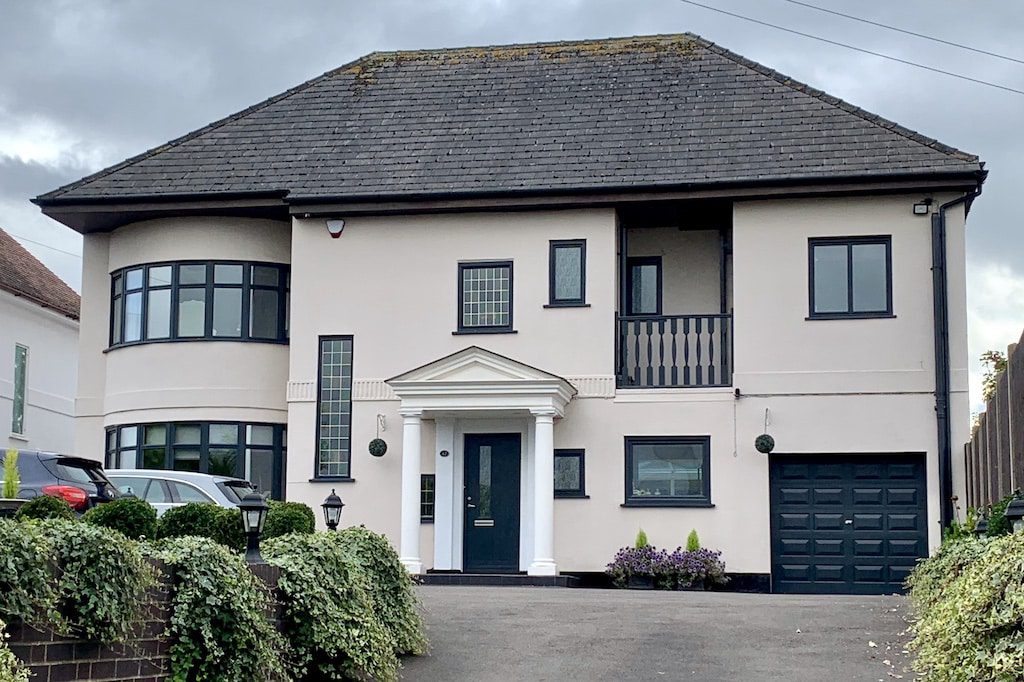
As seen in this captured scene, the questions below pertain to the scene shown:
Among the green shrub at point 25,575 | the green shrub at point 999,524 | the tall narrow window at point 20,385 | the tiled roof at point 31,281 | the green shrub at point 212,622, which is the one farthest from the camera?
the tiled roof at point 31,281

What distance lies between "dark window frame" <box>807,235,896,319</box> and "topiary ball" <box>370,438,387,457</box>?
6.85 metres

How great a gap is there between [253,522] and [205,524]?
20.0ft

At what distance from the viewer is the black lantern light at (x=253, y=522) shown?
11188mm

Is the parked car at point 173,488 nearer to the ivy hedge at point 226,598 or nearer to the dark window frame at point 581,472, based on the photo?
the dark window frame at point 581,472

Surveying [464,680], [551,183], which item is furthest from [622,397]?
[464,680]

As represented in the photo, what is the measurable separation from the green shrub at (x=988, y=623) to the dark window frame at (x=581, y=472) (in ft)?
41.5

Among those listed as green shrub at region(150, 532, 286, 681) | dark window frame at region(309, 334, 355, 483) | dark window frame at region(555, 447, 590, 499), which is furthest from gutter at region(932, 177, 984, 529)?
green shrub at region(150, 532, 286, 681)

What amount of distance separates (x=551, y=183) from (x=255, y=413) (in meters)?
6.15

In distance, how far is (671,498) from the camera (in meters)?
23.3

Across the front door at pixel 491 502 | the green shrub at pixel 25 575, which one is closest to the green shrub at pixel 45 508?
the green shrub at pixel 25 575

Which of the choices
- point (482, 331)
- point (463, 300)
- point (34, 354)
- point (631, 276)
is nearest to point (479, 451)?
point (482, 331)

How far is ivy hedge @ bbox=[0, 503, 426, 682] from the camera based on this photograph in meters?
8.69

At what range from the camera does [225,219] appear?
A: 25.5 m

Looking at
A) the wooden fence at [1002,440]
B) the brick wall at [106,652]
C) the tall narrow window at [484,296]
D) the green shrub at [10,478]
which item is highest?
the tall narrow window at [484,296]
